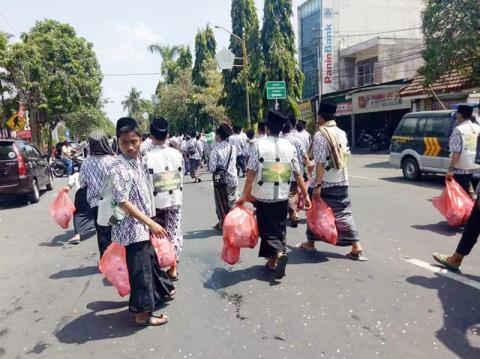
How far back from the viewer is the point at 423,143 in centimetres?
1166

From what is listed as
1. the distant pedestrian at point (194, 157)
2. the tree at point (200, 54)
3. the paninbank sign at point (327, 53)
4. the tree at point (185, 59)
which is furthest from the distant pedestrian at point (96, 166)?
the tree at point (185, 59)

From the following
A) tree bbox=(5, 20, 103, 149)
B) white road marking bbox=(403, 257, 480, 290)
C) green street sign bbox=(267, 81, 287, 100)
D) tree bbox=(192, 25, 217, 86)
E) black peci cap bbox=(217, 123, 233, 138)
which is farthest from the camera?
tree bbox=(192, 25, 217, 86)

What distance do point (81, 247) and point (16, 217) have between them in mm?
3777

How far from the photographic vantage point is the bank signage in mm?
24584

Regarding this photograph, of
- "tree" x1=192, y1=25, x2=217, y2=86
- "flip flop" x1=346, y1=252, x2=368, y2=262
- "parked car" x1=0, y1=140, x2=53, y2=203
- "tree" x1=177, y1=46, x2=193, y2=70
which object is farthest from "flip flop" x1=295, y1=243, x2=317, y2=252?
"tree" x1=177, y1=46, x2=193, y2=70

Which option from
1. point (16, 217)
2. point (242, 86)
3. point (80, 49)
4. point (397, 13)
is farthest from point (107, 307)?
point (397, 13)

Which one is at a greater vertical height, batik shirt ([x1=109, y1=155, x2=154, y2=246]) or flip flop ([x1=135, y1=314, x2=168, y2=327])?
batik shirt ([x1=109, y1=155, x2=154, y2=246])

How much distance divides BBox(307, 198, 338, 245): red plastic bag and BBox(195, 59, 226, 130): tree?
26.7 meters

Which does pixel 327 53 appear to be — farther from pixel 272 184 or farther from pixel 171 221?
pixel 171 221

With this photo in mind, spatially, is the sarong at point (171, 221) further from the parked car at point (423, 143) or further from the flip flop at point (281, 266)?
the parked car at point (423, 143)

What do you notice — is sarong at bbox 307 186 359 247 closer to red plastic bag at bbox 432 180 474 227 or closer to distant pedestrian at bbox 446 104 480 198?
red plastic bag at bbox 432 180 474 227

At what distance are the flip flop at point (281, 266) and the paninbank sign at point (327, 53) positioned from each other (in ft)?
111

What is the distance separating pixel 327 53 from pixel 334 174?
33568mm

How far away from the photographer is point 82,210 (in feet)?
22.2
